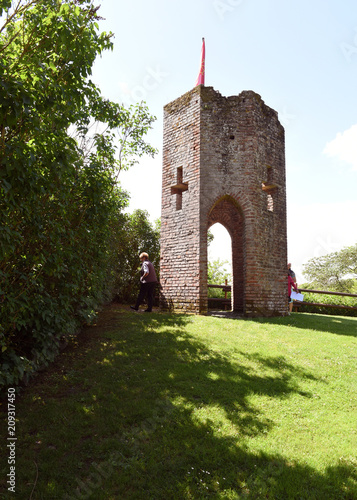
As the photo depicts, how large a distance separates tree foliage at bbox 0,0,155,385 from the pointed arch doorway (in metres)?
7.61

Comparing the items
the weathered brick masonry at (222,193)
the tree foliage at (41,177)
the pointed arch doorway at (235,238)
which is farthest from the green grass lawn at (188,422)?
the pointed arch doorway at (235,238)

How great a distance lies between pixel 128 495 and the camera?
2.96m

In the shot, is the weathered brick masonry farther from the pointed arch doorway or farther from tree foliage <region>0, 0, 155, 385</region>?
tree foliage <region>0, 0, 155, 385</region>

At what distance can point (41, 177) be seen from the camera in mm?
3865

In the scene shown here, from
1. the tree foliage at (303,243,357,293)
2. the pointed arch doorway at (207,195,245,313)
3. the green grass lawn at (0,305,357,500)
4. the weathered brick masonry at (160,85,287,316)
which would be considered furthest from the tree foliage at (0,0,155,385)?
the tree foliage at (303,243,357,293)

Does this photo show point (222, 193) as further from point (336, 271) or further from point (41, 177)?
point (336, 271)

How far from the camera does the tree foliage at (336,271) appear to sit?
3969cm

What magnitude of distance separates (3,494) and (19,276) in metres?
2.59

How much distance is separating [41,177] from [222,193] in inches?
283

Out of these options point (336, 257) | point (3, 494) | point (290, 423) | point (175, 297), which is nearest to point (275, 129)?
point (175, 297)

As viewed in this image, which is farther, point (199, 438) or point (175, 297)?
point (175, 297)

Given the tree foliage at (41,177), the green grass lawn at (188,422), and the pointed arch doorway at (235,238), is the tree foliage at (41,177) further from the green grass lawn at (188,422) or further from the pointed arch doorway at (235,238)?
the pointed arch doorway at (235,238)

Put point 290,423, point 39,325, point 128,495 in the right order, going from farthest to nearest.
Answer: point 39,325
point 290,423
point 128,495

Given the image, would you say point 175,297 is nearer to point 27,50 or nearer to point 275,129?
point 275,129
